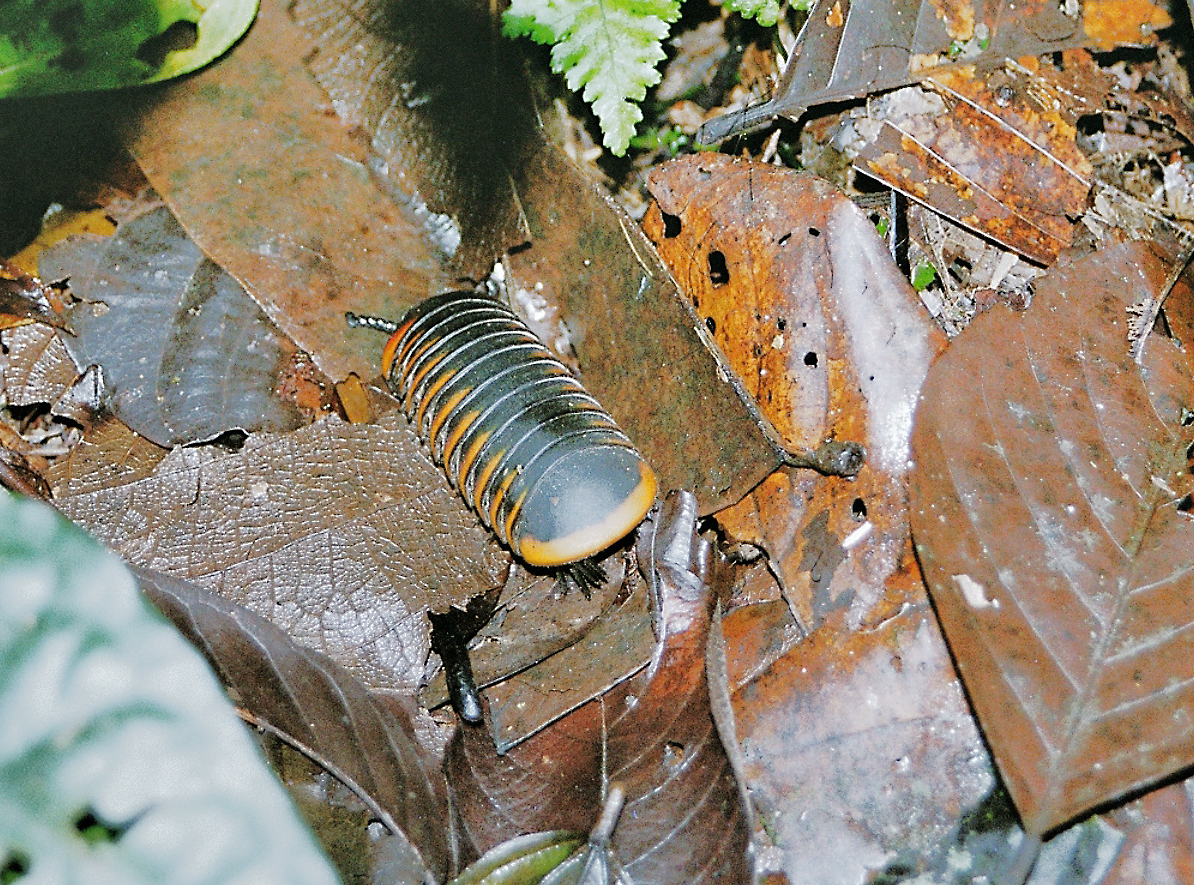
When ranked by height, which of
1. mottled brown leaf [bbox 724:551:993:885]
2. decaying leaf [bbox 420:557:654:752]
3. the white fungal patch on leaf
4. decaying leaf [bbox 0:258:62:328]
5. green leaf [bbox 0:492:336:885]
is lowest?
decaying leaf [bbox 420:557:654:752]

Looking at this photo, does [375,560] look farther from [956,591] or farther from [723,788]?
[956,591]

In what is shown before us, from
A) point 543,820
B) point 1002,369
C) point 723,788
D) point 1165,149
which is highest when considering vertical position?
point 1165,149

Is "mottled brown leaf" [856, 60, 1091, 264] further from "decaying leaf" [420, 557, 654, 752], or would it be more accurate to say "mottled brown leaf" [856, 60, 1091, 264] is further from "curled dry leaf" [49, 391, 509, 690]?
"curled dry leaf" [49, 391, 509, 690]

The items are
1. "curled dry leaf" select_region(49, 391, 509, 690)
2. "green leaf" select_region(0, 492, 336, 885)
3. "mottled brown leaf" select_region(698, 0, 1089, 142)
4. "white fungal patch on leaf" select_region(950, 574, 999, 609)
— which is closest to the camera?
"green leaf" select_region(0, 492, 336, 885)

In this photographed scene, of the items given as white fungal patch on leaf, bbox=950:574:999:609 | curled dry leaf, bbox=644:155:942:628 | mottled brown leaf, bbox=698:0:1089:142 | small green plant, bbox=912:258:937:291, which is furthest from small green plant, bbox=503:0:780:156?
white fungal patch on leaf, bbox=950:574:999:609

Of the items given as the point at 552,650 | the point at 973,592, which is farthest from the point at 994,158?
the point at 552,650

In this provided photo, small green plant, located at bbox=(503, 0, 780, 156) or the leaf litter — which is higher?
small green plant, located at bbox=(503, 0, 780, 156)

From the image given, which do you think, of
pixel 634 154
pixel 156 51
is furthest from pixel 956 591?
pixel 156 51
